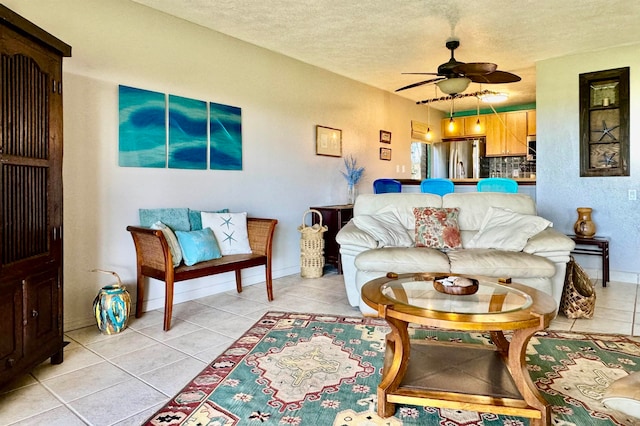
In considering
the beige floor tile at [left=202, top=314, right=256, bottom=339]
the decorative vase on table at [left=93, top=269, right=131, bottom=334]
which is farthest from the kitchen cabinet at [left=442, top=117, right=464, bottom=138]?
the decorative vase on table at [left=93, top=269, right=131, bottom=334]

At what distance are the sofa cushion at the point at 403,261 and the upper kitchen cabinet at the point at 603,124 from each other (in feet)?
9.30

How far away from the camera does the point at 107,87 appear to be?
10.5ft

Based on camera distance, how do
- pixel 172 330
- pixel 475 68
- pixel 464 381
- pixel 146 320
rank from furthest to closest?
pixel 475 68 < pixel 146 320 < pixel 172 330 < pixel 464 381

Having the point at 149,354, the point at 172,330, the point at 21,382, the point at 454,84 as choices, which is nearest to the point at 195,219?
the point at 172,330

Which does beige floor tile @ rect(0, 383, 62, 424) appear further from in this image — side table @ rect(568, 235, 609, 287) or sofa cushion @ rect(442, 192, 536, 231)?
side table @ rect(568, 235, 609, 287)

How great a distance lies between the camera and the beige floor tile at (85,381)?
2.03 m

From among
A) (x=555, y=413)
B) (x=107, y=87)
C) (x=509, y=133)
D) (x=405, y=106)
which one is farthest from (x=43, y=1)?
(x=509, y=133)

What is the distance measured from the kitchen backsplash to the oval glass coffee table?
6679 mm

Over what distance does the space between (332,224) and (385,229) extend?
1.57 metres

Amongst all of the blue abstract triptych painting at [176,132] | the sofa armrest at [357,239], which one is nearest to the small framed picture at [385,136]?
the blue abstract triptych painting at [176,132]

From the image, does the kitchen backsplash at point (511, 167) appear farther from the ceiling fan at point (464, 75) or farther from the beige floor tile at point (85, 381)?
the beige floor tile at point (85, 381)

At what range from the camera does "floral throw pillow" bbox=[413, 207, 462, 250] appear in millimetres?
3521

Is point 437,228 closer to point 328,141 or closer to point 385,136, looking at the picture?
point 328,141

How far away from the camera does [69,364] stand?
2.37 metres
